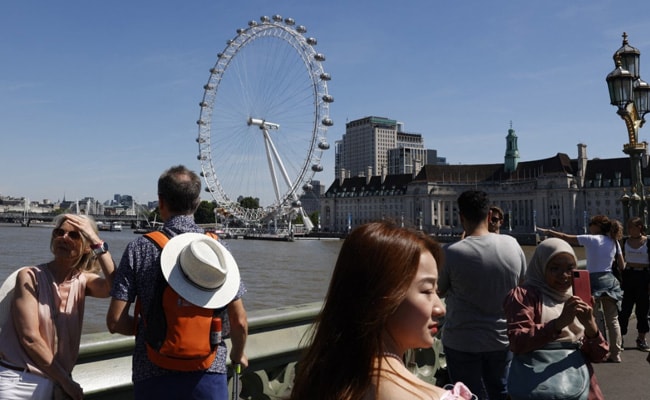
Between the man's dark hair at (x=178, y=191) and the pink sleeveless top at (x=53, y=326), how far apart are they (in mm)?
568

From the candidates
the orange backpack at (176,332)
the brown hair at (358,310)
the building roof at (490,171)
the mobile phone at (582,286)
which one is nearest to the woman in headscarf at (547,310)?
the mobile phone at (582,286)

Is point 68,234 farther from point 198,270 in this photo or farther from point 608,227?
point 608,227

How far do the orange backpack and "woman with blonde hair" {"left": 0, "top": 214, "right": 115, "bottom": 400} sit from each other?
12.5 inches

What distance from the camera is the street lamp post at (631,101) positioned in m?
8.52

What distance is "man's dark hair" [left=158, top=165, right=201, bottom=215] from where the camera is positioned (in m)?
2.74

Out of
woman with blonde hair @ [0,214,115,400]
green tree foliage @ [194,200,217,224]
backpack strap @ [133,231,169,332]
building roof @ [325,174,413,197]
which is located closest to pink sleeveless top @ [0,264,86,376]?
woman with blonde hair @ [0,214,115,400]

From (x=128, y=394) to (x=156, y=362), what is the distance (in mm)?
342

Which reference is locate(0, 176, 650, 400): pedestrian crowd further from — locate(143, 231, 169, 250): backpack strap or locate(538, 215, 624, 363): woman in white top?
locate(538, 215, 624, 363): woman in white top

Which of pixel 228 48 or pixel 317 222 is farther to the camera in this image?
pixel 317 222

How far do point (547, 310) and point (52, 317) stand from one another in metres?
2.34

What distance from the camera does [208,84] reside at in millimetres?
51094

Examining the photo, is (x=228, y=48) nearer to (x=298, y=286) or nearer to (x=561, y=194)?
(x=298, y=286)

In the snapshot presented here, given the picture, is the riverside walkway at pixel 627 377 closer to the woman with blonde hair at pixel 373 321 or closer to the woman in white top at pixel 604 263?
the woman in white top at pixel 604 263

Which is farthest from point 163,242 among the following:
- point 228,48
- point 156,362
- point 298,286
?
point 228,48
